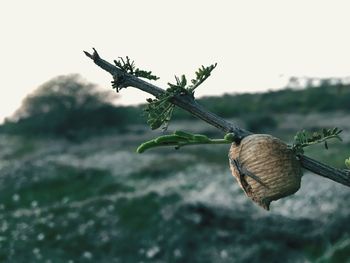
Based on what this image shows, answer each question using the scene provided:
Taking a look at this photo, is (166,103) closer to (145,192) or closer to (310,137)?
(310,137)

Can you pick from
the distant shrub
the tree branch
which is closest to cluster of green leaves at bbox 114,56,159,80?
the tree branch

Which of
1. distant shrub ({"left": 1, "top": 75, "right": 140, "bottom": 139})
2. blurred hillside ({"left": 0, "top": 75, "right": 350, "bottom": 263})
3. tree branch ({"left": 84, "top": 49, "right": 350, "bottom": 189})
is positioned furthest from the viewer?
distant shrub ({"left": 1, "top": 75, "right": 140, "bottom": 139})

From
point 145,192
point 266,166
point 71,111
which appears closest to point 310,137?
point 266,166

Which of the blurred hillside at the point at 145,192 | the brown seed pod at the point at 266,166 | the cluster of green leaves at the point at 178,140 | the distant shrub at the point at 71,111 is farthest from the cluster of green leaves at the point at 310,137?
the distant shrub at the point at 71,111

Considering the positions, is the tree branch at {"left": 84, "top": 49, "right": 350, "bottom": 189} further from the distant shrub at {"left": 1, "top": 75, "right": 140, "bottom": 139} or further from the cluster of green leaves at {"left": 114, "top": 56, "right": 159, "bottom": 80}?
the distant shrub at {"left": 1, "top": 75, "right": 140, "bottom": 139}

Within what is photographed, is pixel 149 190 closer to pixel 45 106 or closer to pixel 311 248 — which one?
pixel 311 248

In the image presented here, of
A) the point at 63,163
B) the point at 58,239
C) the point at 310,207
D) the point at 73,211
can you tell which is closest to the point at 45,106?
the point at 63,163
